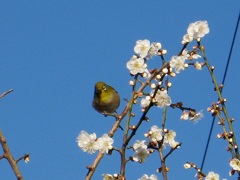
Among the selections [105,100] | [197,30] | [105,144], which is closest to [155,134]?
[105,144]

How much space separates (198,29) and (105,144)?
42.5 inches

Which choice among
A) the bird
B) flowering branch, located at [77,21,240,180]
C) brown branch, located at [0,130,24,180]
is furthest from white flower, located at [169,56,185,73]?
the bird

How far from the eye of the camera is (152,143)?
10.5 ft

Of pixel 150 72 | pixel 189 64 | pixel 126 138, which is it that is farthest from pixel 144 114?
pixel 189 64

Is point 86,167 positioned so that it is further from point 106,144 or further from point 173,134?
point 173,134

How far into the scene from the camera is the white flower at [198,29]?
3.56 meters

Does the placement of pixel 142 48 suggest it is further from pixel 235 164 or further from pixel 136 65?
pixel 235 164

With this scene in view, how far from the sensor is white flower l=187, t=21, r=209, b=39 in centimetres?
356

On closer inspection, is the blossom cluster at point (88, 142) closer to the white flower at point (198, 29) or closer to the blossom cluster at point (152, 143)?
the blossom cluster at point (152, 143)

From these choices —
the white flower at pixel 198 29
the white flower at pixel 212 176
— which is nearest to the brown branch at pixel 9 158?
the white flower at pixel 212 176

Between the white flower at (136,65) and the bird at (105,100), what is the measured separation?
153 inches

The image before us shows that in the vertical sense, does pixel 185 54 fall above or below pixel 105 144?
above

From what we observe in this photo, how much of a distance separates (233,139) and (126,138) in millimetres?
853

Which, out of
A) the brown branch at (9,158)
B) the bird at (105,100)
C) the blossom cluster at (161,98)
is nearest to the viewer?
the brown branch at (9,158)
